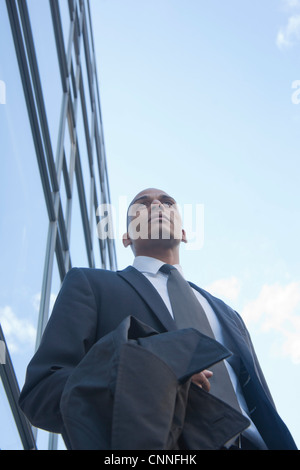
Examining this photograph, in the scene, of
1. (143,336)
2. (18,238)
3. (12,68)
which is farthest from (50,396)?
(12,68)

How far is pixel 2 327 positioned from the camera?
357 centimetres

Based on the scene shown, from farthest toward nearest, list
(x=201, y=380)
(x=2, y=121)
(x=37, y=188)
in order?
(x=37, y=188)
(x=2, y=121)
(x=201, y=380)

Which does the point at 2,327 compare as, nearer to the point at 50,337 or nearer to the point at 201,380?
→ the point at 50,337

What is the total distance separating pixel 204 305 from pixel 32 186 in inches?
107

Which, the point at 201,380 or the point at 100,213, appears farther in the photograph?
the point at 100,213

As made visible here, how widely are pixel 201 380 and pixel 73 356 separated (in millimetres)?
526

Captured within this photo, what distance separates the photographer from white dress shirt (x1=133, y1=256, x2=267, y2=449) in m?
1.89

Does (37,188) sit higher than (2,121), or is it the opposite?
(2,121)

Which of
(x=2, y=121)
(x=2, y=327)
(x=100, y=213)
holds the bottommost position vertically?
(x=100, y=213)

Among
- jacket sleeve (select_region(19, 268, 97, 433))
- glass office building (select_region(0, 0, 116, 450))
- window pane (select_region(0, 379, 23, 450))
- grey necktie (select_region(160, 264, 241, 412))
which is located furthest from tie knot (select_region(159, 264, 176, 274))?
window pane (select_region(0, 379, 23, 450))

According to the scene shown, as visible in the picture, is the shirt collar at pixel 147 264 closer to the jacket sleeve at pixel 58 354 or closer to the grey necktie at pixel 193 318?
the grey necktie at pixel 193 318

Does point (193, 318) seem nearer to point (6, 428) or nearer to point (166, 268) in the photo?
point (166, 268)

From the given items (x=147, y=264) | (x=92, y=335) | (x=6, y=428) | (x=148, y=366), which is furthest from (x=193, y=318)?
(x=6, y=428)
